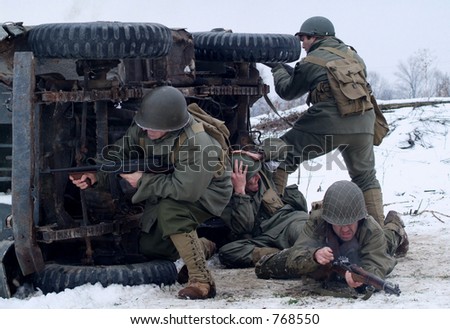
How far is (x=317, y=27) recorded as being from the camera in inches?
308

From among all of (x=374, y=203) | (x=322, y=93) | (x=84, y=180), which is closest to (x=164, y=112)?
(x=84, y=180)

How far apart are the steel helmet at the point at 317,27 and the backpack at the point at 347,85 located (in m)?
0.31

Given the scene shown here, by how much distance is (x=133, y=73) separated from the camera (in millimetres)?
6891

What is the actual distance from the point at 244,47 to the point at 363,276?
97.1 inches

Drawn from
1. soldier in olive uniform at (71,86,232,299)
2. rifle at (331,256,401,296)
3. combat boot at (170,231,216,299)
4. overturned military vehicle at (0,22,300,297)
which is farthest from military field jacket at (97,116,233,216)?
rifle at (331,256,401,296)

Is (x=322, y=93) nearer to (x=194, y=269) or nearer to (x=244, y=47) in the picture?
(x=244, y=47)

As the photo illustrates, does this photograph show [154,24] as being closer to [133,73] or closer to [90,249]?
[133,73]

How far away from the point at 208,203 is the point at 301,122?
1885 millimetres

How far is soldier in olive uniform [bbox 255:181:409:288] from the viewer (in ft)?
19.5

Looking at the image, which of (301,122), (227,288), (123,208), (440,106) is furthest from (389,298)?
(440,106)

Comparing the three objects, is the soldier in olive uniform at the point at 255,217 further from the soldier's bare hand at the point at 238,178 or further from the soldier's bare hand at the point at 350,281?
the soldier's bare hand at the point at 350,281

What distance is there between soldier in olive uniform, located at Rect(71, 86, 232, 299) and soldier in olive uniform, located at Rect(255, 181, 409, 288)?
61 centimetres

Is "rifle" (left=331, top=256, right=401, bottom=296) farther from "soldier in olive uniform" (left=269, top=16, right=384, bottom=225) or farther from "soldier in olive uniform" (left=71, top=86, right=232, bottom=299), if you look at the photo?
"soldier in olive uniform" (left=269, top=16, right=384, bottom=225)

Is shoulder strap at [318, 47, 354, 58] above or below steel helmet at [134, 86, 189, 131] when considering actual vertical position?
above
